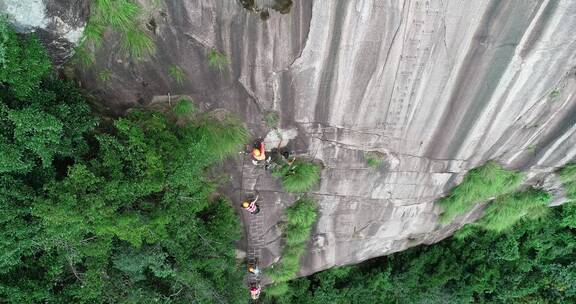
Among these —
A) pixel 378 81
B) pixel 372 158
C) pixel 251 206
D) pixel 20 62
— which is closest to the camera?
pixel 20 62

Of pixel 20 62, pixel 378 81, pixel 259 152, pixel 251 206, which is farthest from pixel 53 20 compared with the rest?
pixel 378 81

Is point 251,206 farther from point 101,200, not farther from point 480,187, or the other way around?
point 480,187

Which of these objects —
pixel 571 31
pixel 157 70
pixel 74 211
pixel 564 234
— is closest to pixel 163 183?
pixel 74 211

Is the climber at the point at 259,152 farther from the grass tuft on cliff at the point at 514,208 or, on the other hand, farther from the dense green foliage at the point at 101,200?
the grass tuft on cliff at the point at 514,208

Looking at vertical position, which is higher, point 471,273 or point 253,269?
point 253,269

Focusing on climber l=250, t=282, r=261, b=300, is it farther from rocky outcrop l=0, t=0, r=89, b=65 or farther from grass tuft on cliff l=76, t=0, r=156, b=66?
rocky outcrop l=0, t=0, r=89, b=65

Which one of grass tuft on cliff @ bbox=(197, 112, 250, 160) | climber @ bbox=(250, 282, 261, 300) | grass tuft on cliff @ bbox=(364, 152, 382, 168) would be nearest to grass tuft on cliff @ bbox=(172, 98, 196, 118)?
grass tuft on cliff @ bbox=(197, 112, 250, 160)
